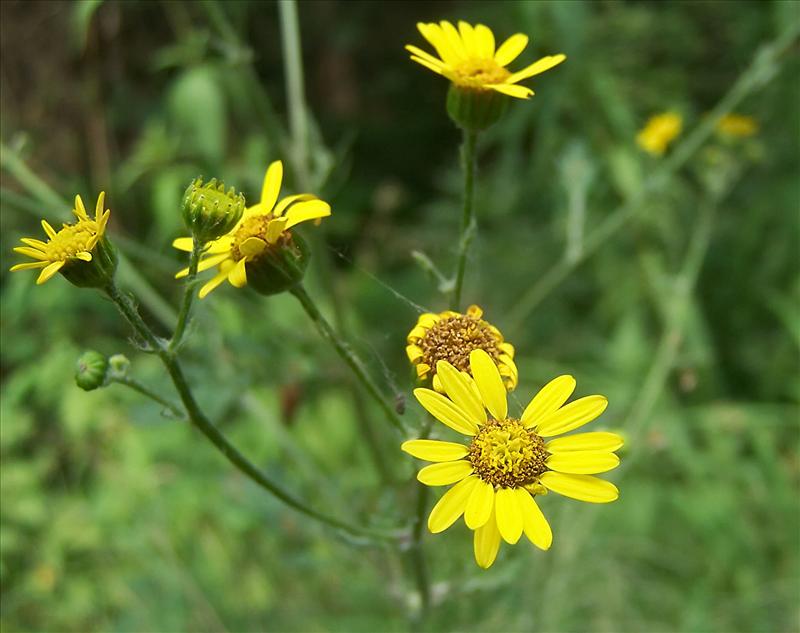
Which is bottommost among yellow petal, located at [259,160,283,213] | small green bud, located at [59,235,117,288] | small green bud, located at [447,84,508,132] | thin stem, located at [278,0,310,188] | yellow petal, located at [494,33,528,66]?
small green bud, located at [59,235,117,288]

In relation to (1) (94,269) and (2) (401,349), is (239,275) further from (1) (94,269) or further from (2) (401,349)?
(2) (401,349)

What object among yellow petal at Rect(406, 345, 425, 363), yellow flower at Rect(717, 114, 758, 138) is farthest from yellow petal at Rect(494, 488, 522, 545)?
yellow flower at Rect(717, 114, 758, 138)

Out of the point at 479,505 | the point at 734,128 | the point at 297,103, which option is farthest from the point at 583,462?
the point at 734,128

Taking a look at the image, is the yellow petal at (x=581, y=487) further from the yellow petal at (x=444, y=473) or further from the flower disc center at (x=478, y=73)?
the flower disc center at (x=478, y=73)

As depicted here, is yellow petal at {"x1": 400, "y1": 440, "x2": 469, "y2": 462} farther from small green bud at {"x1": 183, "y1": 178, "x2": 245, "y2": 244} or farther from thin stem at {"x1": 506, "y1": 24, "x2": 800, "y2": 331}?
thin stem at {"x1": 506, "y1": 24, "x2": 800, "y2": 331}

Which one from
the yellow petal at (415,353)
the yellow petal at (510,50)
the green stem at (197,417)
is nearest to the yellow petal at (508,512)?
the yellow petal at (415,353)

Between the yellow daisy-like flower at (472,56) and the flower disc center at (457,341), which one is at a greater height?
the yellow daisy-like flower at (472,56)
